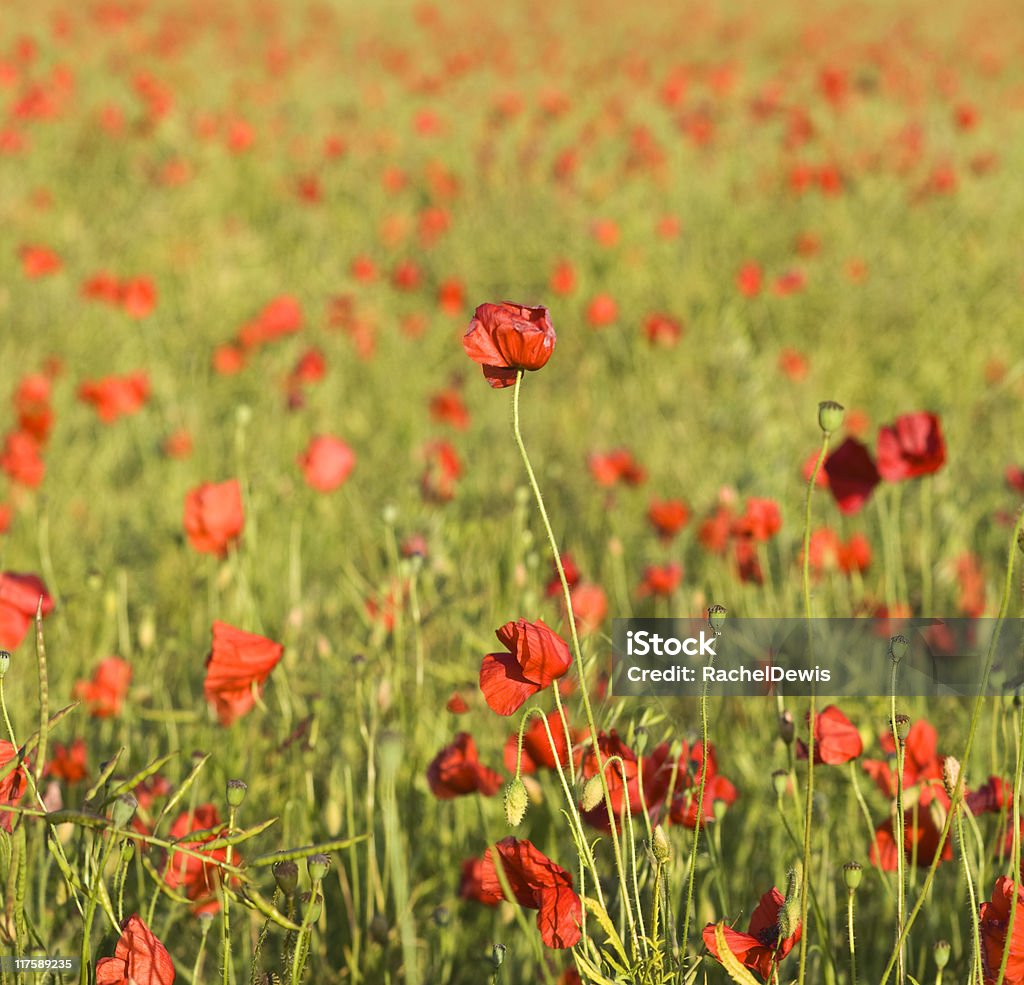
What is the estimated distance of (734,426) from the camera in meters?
2.92

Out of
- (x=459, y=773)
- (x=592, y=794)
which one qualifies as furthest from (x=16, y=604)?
(x=592, y=794)

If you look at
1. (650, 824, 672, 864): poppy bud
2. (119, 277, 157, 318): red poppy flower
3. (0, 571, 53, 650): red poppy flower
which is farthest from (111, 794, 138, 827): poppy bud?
(119, 277, 157, 318): red poppy flower

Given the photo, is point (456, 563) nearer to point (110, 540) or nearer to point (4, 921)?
point (110, 540)

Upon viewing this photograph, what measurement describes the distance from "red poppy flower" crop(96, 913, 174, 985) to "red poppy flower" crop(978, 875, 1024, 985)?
0.65 meters

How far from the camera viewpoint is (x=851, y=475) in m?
1.66

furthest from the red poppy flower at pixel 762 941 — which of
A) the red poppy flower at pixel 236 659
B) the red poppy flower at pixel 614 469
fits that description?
the red poppy flower at pixel 614 469

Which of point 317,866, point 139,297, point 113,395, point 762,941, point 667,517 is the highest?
point 139,297

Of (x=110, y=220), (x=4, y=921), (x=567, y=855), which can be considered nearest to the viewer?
(x=4, y=921)

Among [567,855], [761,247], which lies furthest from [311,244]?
[567,855]

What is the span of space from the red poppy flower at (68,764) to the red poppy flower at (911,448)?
42.6 inches

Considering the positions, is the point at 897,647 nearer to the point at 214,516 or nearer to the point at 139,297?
the point at 214,516

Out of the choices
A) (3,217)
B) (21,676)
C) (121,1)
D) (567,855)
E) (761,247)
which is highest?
(121,1)

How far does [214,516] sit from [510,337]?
32.2 inches

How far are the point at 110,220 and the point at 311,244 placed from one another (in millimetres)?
795
